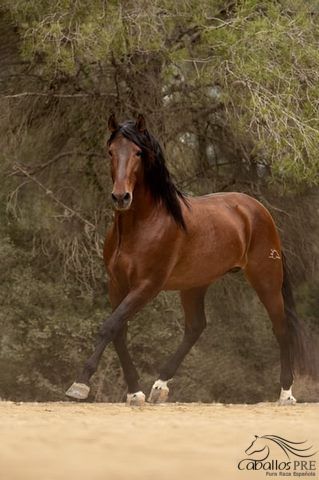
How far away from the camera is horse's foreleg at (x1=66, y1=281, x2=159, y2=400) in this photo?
812cm

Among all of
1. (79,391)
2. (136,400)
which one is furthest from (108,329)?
(136,400)

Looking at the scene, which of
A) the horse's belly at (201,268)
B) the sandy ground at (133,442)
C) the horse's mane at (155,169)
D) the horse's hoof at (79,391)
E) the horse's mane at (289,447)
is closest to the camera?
the sandy ground at (133,442)

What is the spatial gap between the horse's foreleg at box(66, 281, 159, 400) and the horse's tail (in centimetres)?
209

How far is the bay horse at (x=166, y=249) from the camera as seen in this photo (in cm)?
837

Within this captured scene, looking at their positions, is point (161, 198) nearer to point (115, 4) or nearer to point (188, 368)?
point (115, 4)

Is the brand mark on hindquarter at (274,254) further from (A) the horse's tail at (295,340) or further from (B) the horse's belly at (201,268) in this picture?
(B) the horse's belly at (201,268)

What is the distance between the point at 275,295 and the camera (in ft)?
32.7

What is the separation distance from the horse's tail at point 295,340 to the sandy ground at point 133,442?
2.54 m

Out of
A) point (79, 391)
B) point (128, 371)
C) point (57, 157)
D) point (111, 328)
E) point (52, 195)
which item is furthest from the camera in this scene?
point (57, 157)

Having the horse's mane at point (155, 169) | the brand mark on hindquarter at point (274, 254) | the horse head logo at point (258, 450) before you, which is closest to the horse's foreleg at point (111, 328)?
the horse's mane at point (155, 169)

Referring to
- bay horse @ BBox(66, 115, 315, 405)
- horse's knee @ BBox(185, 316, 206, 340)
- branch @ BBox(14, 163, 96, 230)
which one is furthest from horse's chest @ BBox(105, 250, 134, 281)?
branch @ BBox(14, 163, 96, 230)

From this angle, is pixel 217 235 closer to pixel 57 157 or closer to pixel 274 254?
pixel 274 254

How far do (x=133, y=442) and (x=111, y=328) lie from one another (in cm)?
262

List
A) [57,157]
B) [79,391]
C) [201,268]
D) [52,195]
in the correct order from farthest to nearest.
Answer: [57,157]
[52,195]
[201,268]
[79,391]
